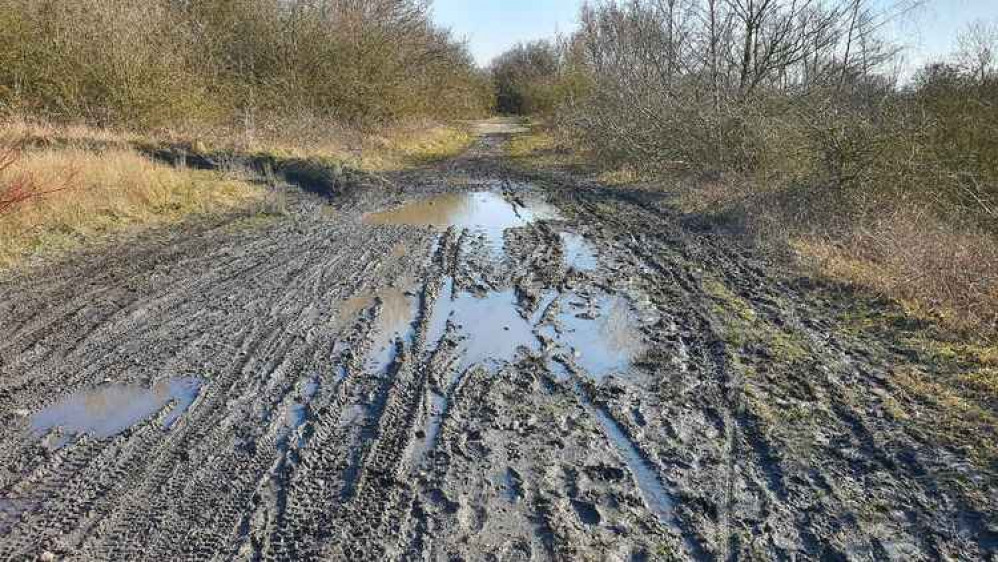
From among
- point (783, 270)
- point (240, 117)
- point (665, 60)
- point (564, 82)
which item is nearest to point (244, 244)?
point (783, 270)

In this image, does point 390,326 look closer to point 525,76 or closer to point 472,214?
point 472,214

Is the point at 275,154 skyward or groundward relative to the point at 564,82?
groundward

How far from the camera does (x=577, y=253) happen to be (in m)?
9.08

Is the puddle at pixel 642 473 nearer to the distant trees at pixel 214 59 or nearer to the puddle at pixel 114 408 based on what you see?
the puddle at pixel 114 408

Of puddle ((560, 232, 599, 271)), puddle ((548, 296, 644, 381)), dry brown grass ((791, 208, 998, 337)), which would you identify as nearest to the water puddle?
puddle ((548, 296, 644, 381))

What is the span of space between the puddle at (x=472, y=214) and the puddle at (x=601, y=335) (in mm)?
2915

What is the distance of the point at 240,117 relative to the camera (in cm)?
1950

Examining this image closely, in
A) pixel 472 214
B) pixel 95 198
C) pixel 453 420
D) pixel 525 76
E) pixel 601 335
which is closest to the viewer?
pixel 453 420

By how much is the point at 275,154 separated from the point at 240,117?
398 centimetres

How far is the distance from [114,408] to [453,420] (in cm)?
236

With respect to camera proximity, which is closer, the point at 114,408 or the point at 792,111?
the point at 114,408

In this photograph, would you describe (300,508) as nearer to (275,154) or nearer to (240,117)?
(275,154)

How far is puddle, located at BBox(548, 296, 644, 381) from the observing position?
5453 mm

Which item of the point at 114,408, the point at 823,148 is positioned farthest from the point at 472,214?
the point at 114,408
